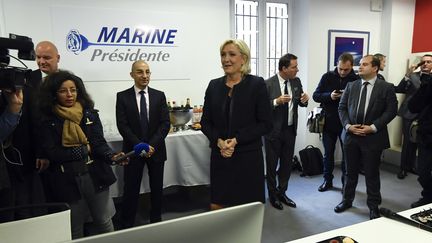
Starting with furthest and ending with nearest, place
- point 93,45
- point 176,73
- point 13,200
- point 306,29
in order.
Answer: point 306,29
point 176,73
point 93,45
point 13,200

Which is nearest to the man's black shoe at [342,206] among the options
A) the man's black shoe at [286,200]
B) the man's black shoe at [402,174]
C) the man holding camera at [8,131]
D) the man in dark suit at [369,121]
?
the man in dark suit at [369,121]

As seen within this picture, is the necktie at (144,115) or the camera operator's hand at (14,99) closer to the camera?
the camera operator's hand at (14,99)

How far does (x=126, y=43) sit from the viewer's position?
11.7 ft

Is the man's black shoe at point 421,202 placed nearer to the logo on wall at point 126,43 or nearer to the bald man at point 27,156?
the logo on wall at point 126,43

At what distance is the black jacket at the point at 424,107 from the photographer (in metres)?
2.96

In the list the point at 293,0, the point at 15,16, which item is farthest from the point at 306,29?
the point at 15,16

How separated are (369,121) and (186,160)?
180 cm

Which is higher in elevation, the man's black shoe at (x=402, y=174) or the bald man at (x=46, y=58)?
the bald man at (x=46, y=58)

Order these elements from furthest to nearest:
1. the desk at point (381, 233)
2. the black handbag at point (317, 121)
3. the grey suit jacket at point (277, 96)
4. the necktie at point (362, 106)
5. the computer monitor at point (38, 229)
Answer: the black handbag at point (317, 121) → the grey suit jacket at point (277, 96) → the necktie at point (362, 106) → the desk at point (381, 233) → the computer monitor at point (38, 229)

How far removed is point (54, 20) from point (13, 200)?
2013 millimetres

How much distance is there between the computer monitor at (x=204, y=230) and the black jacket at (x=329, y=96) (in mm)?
3203

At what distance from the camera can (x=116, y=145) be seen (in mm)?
3068

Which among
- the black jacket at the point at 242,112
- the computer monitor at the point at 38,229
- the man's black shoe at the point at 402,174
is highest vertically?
the black jacket at the point at 242,112

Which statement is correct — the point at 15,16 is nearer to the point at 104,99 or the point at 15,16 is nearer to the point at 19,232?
the point at 104,99
